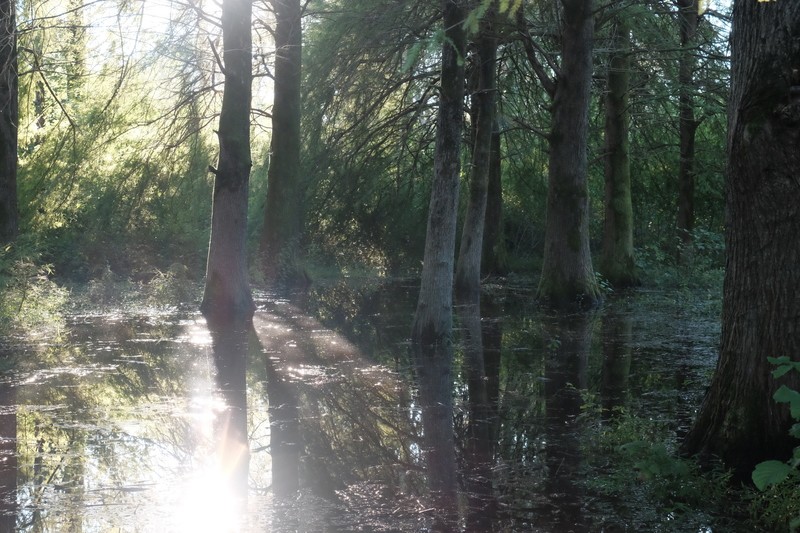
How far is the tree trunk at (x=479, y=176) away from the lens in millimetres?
17797

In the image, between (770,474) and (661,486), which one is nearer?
(770,474)

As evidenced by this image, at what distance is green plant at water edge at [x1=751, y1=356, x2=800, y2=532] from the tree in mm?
11490

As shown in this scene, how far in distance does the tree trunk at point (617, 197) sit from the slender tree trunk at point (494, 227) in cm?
321

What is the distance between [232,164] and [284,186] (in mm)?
5551

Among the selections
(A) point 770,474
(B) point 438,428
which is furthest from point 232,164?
(A) point 770,474

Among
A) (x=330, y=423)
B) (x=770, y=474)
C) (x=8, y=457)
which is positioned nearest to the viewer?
(x=770, y=474)

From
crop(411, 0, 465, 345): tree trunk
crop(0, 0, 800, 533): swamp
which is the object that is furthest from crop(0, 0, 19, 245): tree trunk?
crop(411, 0, 465, 345): tree trunk

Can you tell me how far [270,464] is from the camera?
6613 mm

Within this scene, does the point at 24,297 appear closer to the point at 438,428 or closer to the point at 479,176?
the point at 438,428

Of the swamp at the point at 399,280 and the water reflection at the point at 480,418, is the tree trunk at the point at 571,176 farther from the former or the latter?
the water reflection at the point at 480,418

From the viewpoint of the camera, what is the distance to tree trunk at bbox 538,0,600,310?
16.3 metres

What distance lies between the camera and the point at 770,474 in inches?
177

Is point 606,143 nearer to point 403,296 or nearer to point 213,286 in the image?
point 403,296

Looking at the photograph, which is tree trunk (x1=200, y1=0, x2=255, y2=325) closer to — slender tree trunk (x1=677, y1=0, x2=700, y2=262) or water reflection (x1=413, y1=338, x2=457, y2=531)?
water reflection (x1=413, y1=338, x2=457, y2=531)
